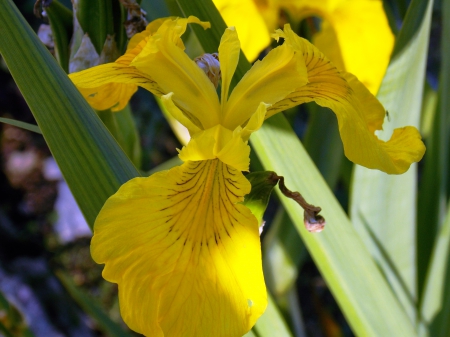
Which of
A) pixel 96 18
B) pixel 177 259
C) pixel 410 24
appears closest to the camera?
pixel 177 259

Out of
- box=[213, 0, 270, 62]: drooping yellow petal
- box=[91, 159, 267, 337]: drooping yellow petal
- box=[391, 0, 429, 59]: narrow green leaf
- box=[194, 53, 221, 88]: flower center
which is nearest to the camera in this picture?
box=[91, 159, 267, 337]: drooping yellow petal

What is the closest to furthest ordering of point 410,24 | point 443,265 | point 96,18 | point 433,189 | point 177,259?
1. point 177,259
2. point 96,18
3. point 410,24
4. point 443,265
5. point 433,189

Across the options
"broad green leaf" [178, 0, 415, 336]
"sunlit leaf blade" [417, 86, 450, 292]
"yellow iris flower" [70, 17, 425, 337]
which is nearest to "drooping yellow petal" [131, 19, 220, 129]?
"yellow iris flower" [70, 17, 425, 337]

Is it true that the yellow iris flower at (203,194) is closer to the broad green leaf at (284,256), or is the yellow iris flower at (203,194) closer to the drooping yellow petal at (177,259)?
the drooping yellow petal at (177,259)

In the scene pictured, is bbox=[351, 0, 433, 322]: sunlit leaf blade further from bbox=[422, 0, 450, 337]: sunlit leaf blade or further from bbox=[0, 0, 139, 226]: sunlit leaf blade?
bbox=[0, 0, 139, 226]: sunlit leaf blade

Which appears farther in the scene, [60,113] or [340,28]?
[340,28]

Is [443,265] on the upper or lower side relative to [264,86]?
lower

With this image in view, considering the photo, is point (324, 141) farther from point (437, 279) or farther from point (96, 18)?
point (96, 18)

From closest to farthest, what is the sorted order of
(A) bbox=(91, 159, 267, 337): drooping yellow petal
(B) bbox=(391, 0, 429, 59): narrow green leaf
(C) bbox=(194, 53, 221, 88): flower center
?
(A) bbox=(91, 159, 267, 337): drooping yellow petal < (C) bbox=(194, 53, 221, 88): flower center < (B) bbox=(391, 0, 429, 59): narrow green leaf

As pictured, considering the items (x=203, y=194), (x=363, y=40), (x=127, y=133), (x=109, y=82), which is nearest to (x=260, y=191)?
(x=203, y=194)
